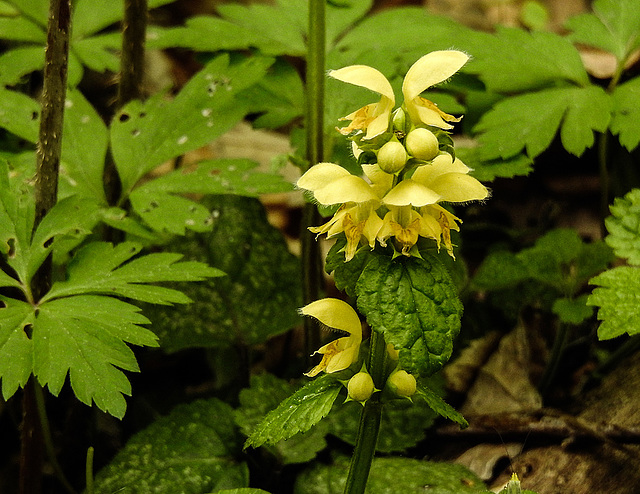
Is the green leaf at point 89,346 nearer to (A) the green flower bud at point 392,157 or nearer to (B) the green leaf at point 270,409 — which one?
(B) the green leaf at point 270,409

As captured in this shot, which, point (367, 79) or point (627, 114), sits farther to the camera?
point (627, 114)

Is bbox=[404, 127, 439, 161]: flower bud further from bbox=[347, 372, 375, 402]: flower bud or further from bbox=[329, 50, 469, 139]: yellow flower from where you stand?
bbox=[347, 372, 375, 402]: flower bud

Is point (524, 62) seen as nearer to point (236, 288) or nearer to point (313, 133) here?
point (313, 133)

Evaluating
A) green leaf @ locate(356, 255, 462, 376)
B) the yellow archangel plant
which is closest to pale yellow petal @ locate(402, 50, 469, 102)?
the yellow archangel plant

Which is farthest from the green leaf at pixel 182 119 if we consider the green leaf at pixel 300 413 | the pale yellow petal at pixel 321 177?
the green leaf at pixel 300 413

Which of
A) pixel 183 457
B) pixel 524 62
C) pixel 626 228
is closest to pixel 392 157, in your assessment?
pixel 626 228

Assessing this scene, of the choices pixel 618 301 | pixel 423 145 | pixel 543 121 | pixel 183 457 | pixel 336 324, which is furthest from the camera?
pixel 543 121
